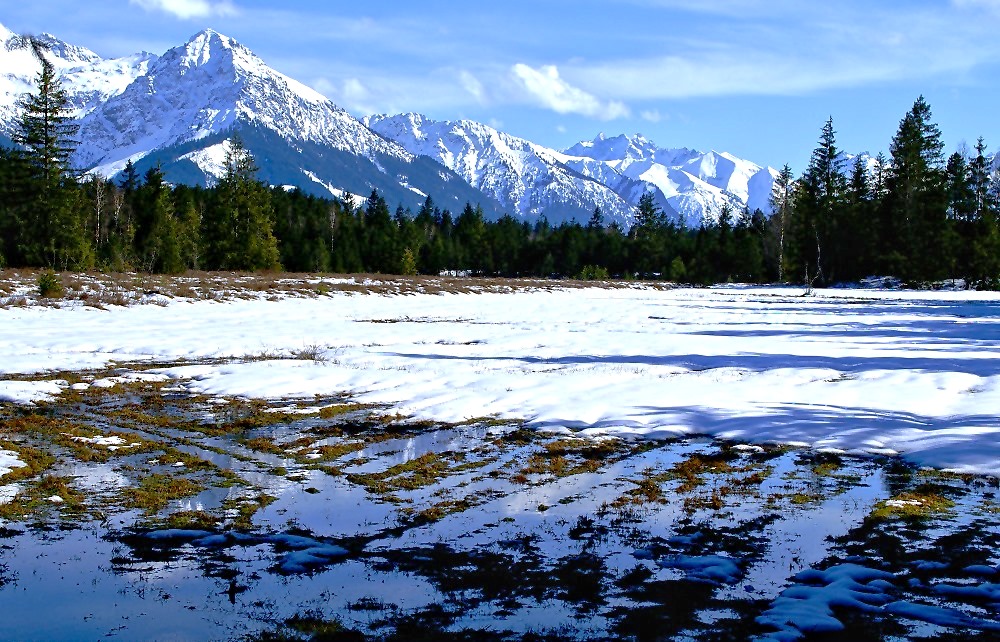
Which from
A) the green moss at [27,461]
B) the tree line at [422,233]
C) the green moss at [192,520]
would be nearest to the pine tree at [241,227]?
the tree line at [422,233]

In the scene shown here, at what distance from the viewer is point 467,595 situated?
20.1 ft

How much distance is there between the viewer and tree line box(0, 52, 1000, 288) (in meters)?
60.0

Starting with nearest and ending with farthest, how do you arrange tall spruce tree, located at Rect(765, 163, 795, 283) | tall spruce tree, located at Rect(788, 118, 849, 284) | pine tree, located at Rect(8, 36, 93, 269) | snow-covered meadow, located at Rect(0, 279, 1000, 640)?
snow-covered meadow, located at Rect(0, 279, 1000, 640), pine tree, located at Rect(8, 36, 93, 269), tall spruce tree, located at Rect(788, 118, 849, 284), tall spruce tree, located at Rect(765, 163, 795, 283)

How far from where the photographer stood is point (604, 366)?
19.9m

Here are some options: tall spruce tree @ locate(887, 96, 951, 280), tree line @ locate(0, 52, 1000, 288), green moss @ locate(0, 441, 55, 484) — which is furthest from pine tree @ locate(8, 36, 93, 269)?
tall spruce tree @ locate(887, 96, 951, 280)

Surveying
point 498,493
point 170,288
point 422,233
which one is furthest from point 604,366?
point 422,233

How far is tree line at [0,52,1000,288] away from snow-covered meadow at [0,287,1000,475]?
31045 millimetres

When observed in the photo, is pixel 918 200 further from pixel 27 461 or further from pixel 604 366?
pixel 27 461

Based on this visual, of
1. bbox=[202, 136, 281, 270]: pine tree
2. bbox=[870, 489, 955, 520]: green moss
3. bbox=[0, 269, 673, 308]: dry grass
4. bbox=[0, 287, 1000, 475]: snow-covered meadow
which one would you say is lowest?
bbox=[870, 489, 955, 520]: green moss

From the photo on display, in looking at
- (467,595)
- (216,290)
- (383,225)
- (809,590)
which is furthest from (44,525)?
(383,225)

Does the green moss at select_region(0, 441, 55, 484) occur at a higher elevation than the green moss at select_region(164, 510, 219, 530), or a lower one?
higher

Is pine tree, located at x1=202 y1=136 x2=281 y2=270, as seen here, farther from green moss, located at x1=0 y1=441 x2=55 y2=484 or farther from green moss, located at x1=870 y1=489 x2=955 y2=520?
green moss, located at x1=870 y1=489 x2=955 y2=520

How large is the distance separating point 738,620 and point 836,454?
6446 mm

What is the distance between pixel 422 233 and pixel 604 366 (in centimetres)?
11336
